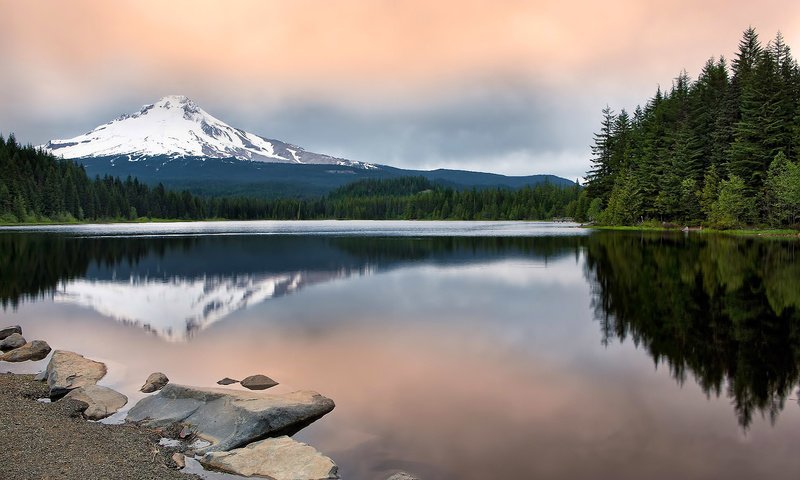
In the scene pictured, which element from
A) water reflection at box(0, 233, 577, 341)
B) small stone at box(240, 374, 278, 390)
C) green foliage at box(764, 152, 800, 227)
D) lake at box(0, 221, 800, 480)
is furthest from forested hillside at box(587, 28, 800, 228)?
small stone at box(240, 374, 278, 390)

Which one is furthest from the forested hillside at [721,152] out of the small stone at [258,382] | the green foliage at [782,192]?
the small stone at [258,382]

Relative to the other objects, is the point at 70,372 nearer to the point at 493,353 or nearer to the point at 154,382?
the point at 154,382

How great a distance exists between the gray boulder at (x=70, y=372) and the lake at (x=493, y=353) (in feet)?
2.80

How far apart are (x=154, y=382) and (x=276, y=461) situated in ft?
22.1

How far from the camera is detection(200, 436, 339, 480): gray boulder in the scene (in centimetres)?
1002

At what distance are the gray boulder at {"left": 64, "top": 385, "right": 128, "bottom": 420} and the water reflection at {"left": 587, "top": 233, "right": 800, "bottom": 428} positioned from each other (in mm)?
14505

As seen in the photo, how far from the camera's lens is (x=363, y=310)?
27.0 meters

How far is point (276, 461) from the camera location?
1051 centimetres

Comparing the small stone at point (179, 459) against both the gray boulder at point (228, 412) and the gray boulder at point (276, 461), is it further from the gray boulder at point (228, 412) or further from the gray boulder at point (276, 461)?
the gray boulder at point (228, 412)

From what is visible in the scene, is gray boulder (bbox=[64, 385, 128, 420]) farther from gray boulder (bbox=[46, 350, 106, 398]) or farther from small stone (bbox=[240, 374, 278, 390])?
small stone (bbox=[240, 374, 278, 390])

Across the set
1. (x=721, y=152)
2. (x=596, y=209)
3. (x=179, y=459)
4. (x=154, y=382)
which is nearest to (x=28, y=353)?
(x=154, y=382)

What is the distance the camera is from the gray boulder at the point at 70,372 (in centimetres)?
1523

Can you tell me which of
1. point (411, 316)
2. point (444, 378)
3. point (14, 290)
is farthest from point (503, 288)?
point (14, 290)

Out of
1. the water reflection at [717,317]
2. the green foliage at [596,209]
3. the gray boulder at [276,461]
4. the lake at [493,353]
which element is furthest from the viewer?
the green foliage at [596,209]
